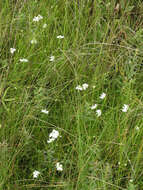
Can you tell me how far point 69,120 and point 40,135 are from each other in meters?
0.19

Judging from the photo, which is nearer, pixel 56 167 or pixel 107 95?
pixel 56 167

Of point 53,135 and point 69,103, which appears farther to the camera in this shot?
point 69,103

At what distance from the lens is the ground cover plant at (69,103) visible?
1.69 meters

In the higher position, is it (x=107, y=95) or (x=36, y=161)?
(x=107, y=95)

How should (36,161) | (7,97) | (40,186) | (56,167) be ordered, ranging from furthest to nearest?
(7,97) < (36,161) < (56,167) < (40,186)

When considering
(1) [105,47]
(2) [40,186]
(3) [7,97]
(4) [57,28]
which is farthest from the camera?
(4) [57,28]

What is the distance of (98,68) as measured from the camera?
2.21 metres

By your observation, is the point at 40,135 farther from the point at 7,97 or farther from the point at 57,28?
the point at 57,28

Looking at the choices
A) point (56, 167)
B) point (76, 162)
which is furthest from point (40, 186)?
point (76, 162)

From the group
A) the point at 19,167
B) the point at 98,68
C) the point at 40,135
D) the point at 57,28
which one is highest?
the point at 57,28

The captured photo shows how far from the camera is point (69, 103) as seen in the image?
205 centimetres

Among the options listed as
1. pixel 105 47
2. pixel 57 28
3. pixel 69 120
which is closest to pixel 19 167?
pixel 69 120

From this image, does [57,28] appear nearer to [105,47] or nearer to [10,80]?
[105,47]

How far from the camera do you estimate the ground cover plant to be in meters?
1.69
